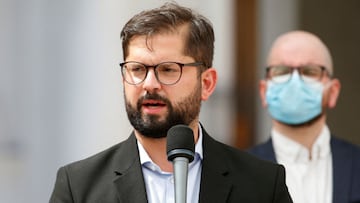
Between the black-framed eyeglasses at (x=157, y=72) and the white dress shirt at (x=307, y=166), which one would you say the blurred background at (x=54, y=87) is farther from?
the black-framed eyeglasses at (x=157, y=72)

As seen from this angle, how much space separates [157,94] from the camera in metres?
3.92

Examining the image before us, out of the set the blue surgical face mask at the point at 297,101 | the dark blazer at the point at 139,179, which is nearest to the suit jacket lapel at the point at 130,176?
the dark blazer at the point at 139,179

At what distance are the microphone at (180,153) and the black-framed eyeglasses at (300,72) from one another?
1.84 m

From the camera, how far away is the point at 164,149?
13.3ft

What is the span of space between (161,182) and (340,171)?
60.3 inches

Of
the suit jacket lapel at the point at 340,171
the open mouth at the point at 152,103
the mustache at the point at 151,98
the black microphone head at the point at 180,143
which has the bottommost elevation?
the suit jacket lapel at the point at 340,171

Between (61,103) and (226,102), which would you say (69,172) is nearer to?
(61,103)

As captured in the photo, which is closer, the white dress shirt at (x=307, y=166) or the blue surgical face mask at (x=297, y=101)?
the white dress shirt at (x=307, y=166)

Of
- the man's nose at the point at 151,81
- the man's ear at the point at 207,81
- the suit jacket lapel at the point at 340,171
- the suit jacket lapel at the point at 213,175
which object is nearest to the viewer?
the man's nose at the point at 151,81

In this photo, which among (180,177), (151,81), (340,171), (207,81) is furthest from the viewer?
(340,171)

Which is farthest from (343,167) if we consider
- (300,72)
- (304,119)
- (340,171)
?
(300,72)

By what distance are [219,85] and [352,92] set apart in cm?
126

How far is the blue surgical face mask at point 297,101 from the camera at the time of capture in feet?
18.0

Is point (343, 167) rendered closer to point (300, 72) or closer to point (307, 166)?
point (307, 166)
